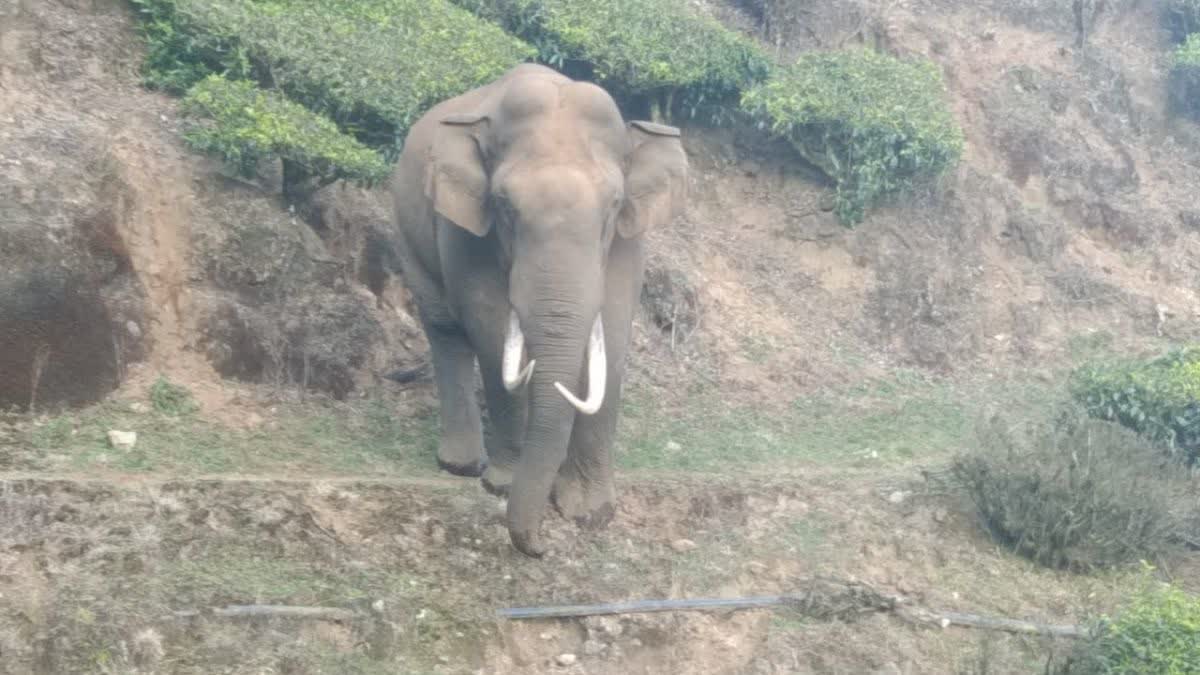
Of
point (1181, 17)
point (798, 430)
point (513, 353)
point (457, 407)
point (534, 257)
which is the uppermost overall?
point (534, 257)

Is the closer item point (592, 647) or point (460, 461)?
point (592, 647)

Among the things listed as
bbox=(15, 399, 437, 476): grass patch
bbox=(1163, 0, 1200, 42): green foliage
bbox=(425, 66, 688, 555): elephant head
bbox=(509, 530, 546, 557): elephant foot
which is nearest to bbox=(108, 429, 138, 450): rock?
bbox=(15, 399, 437, 476): grass patch

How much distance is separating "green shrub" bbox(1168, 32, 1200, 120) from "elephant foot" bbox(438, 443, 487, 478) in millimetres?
10513

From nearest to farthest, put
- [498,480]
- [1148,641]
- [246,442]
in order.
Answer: [1148,641], [498,480], [246,442]

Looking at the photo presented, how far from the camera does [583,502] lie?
9.94 meters

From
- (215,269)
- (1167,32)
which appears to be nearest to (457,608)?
(215,269)

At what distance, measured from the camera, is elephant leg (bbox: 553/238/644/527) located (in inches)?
376

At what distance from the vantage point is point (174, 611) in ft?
27.2

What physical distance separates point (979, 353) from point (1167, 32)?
650cm

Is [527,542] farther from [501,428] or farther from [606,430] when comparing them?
[501,428]

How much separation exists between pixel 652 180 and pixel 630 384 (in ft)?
10.7

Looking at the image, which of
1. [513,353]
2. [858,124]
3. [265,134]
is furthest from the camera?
[858,124]

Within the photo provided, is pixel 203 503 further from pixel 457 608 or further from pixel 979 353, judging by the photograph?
pixel 979 353

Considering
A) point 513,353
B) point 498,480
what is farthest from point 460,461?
point 513,353
